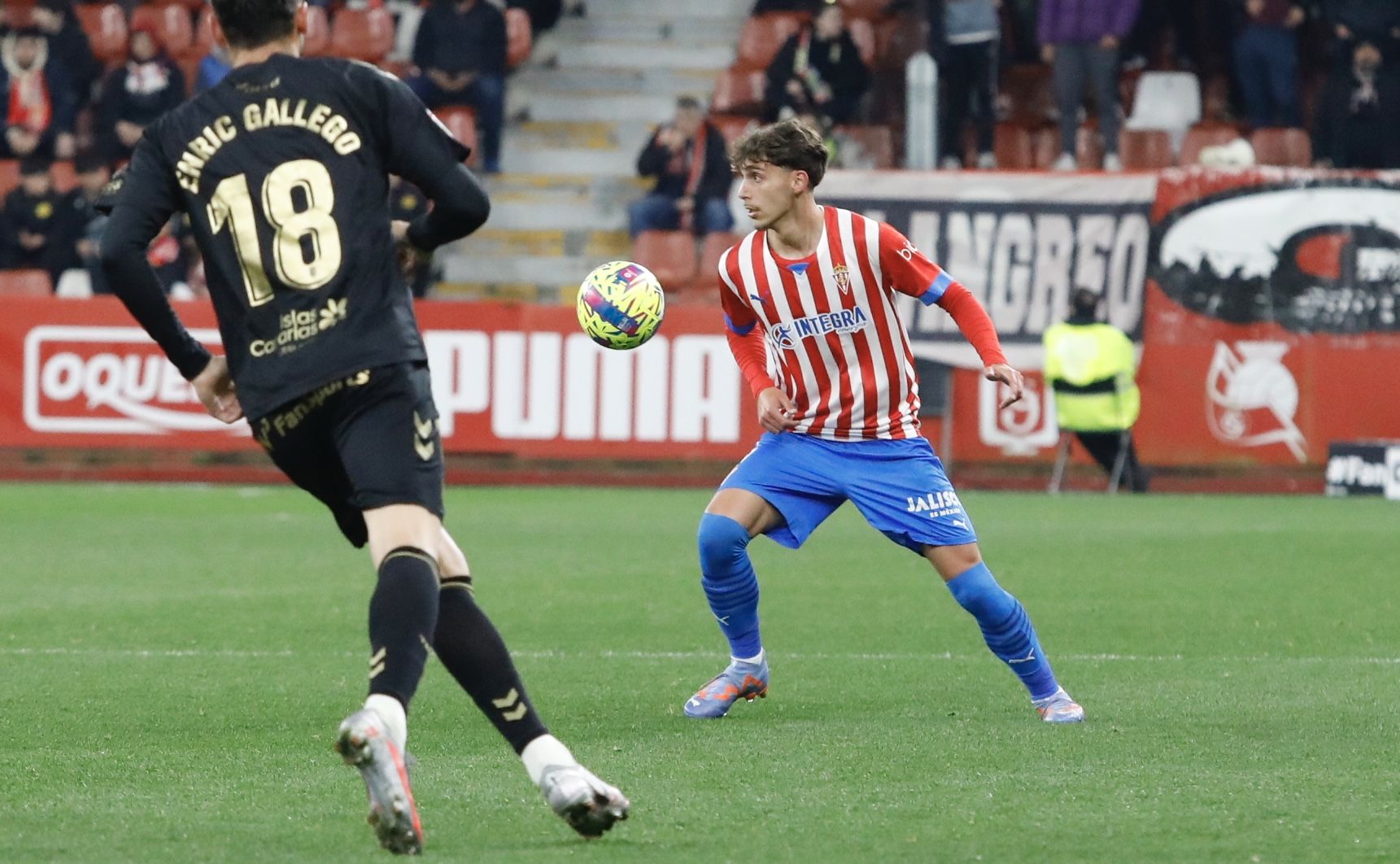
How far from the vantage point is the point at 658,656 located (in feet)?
27.5

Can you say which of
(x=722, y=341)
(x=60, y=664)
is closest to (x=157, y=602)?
(x=60, y=664)

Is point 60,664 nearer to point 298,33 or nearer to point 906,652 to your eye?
point 906,652

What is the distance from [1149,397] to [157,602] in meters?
9.94

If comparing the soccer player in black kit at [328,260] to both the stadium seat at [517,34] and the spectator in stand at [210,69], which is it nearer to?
the spectator in stand at [210,69]

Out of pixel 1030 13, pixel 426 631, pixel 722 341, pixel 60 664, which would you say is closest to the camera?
pixel 426 631

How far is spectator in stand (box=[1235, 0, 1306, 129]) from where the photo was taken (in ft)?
65.3

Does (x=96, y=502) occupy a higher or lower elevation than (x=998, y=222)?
lower

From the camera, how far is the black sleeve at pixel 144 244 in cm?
463

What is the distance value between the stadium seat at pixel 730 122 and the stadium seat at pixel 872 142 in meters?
1.04

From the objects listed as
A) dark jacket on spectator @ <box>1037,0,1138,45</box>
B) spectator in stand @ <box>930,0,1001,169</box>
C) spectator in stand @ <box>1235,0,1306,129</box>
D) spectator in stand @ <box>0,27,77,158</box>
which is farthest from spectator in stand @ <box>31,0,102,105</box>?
spectator in stand @ <box>1235,0,1306,129</box>

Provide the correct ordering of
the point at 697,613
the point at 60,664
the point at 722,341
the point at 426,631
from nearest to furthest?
the point at 426,631 < the point at 60,664 < the point at 697,613 < the point at 722,341

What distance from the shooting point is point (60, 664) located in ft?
26.3

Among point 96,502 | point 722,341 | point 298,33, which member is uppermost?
point 298,33

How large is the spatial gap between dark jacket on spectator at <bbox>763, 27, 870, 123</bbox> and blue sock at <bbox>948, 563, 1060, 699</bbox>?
1363 centimetres
